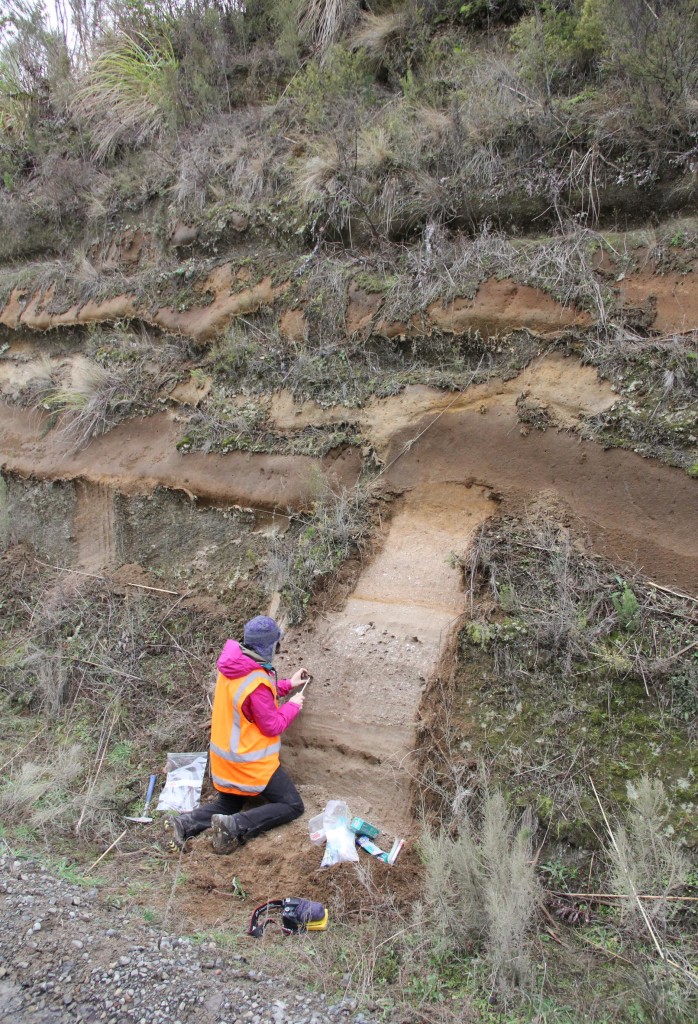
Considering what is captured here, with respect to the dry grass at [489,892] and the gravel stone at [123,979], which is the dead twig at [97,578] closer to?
the gravel stone at [123,979]

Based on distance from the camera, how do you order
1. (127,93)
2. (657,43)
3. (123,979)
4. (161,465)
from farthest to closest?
(127,93) < (161,465) < (657,43) < (123,979)

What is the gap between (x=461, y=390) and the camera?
571 centimetres

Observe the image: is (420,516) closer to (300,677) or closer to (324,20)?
(300,677)

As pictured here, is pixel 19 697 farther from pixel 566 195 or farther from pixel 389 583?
pixel 566 195

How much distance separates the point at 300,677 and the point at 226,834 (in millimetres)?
1025

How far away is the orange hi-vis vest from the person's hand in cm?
32

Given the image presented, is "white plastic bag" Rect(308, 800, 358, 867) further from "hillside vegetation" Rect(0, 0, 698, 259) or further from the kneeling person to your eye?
"hillside vegetation" Rect(0, 0, 698, 259)

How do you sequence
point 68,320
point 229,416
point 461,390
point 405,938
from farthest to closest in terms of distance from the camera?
1. point 68,320
2. point 229,416
3. point 461,390
4. point 405,938

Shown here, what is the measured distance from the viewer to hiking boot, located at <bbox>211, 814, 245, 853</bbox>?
4430mm

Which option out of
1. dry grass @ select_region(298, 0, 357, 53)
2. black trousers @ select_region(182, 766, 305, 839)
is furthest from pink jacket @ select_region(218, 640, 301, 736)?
dry grass @ select_region(298, 0, 357, 53)

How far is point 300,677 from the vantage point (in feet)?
16.3

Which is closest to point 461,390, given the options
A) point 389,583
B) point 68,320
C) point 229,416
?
point 389,583

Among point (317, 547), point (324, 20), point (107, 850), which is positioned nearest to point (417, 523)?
point (317, 547)

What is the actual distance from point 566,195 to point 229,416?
3206 mm
